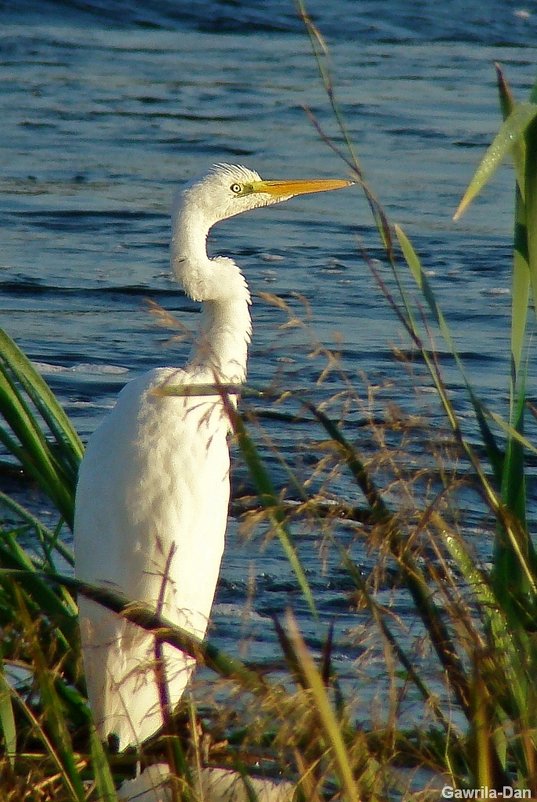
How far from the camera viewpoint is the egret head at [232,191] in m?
3.28

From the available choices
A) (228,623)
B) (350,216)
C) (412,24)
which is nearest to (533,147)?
(228,623)

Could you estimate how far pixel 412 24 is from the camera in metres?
12.8

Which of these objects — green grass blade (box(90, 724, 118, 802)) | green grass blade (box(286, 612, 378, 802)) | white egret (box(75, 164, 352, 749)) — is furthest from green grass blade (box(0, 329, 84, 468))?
green grass blade (box(286, 612, 378, 802))

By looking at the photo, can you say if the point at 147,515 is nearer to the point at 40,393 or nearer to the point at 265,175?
the point at 40,393

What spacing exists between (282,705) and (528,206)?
0.65 metres

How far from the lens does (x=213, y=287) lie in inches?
125

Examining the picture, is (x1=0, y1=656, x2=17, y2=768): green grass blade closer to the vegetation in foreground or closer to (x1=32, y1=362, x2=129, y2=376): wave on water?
the vegetation in foreground

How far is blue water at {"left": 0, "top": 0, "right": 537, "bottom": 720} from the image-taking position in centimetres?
485

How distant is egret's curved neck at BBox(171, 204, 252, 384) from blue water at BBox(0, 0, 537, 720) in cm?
16

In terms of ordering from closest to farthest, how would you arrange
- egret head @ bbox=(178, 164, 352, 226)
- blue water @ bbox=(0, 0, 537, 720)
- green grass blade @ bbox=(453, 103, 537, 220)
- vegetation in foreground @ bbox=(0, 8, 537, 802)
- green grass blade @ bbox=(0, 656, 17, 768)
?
vegetation in foreground @ bbox=(0, 8, 537, 802), green grass blade @ bbox=(453, 103, 537, 220), green grass blade @ bbox=(0, 656, 17, 768), egret head @ bbox=(178, 164, 352, 226), blue water @ bbox=(0, 0, 537, 720)

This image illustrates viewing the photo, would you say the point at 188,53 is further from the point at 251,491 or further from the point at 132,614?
the point at 132,614

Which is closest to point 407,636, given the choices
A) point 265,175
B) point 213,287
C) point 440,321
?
point 440,321

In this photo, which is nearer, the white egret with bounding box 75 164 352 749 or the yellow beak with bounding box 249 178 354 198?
the white egret with bounding box 75 164 352 749

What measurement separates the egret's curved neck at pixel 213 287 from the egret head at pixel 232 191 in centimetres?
7
